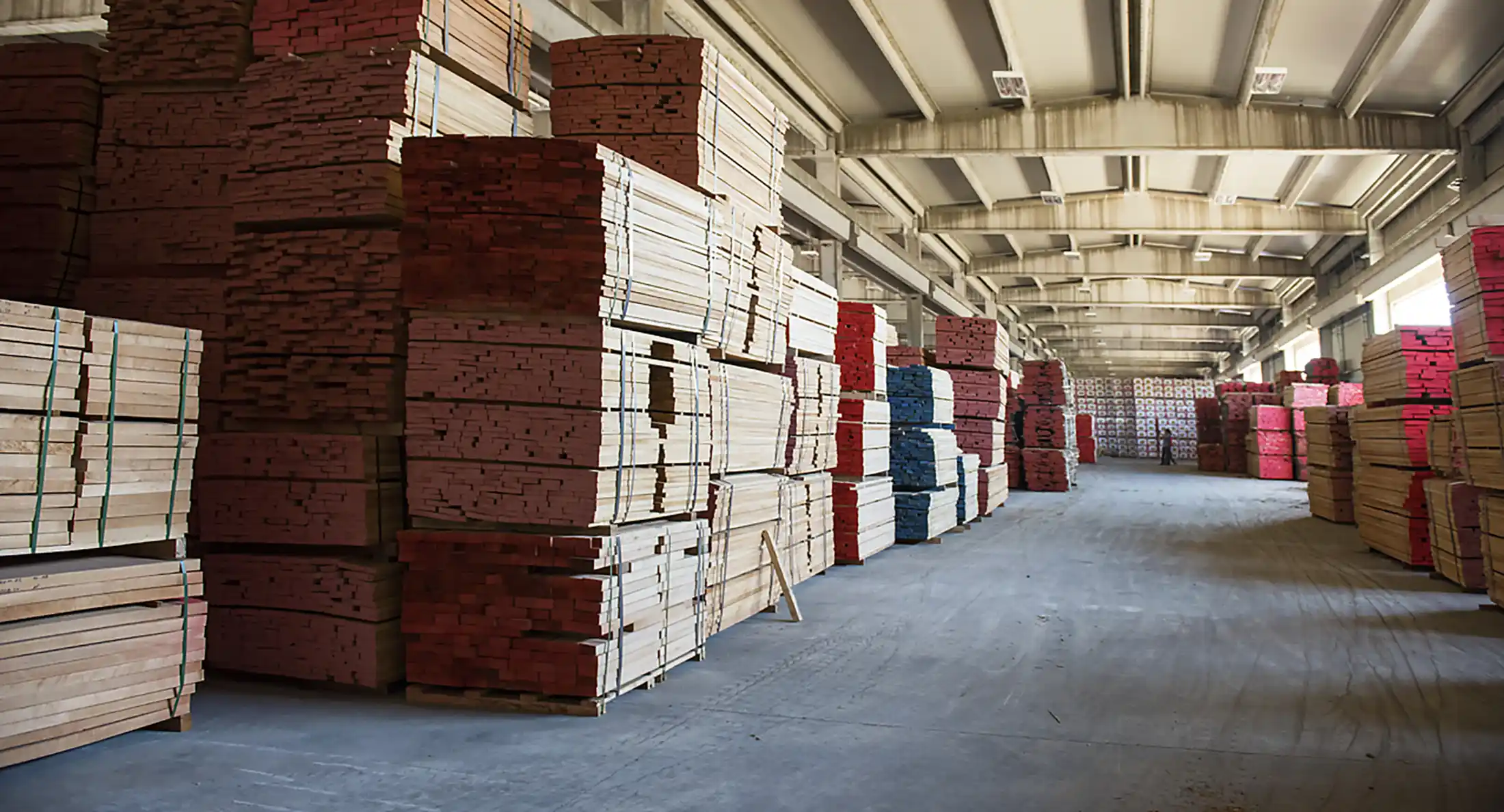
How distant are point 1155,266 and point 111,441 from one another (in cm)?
2584

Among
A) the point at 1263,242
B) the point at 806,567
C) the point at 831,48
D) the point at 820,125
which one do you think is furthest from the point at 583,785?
the point at 1263,242

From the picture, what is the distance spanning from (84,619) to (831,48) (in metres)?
11.3

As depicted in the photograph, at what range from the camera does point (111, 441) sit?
415 cm

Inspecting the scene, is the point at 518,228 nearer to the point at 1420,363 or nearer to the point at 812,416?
the point at 812,416

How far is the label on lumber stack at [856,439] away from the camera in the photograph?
1031 centimetres

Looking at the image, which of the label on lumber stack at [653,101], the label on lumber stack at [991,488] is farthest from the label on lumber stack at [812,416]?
the label on lumber stack at [991,488]

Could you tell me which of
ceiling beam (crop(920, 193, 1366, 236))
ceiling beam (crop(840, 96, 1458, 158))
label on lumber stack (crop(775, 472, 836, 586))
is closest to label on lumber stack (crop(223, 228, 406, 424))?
label on lumber stack (crop(775, 472, 836, 586))

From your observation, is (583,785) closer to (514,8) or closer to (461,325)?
(461,325)

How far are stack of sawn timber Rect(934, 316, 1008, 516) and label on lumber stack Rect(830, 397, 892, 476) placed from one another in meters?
5.56

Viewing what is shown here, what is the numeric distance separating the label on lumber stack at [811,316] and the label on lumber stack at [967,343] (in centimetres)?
659

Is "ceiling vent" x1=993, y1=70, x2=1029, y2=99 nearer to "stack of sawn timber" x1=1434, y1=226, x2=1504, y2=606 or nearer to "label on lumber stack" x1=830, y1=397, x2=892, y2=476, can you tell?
"label on lumber stack" x1=830, y1=397, x2=892, y2=476

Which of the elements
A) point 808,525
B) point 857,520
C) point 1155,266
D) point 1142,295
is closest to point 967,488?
point 857,520

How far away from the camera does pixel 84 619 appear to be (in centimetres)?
398

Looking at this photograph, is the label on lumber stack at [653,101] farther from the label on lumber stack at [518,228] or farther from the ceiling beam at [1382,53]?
the ceiling beam at [1382,53]
